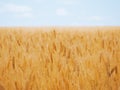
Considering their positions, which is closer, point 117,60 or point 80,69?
point 80,69

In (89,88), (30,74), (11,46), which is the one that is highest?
(11,46)

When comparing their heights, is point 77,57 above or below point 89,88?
above

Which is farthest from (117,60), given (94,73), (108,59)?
(94,73)

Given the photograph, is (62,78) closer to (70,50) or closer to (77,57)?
(77,57)

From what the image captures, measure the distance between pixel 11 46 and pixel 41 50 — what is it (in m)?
0.37

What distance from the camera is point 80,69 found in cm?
185

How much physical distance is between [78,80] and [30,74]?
0.37 meters

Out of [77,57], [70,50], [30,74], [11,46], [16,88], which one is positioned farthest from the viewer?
[11,46]

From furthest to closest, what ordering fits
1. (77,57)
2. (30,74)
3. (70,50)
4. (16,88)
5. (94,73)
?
(70,50) → (77,57) → (94,73) → (30,74) → (16,88)

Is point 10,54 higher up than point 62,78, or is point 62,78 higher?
point 10,54

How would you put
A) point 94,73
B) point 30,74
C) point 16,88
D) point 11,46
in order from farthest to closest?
point 11,46 → point 94,73 → point 30,74 → point 16,88

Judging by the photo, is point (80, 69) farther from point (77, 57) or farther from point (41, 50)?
point (41, 50)

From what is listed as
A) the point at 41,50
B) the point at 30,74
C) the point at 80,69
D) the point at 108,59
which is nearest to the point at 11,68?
the point at 30,74

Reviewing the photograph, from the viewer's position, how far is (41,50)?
219 centimetres
